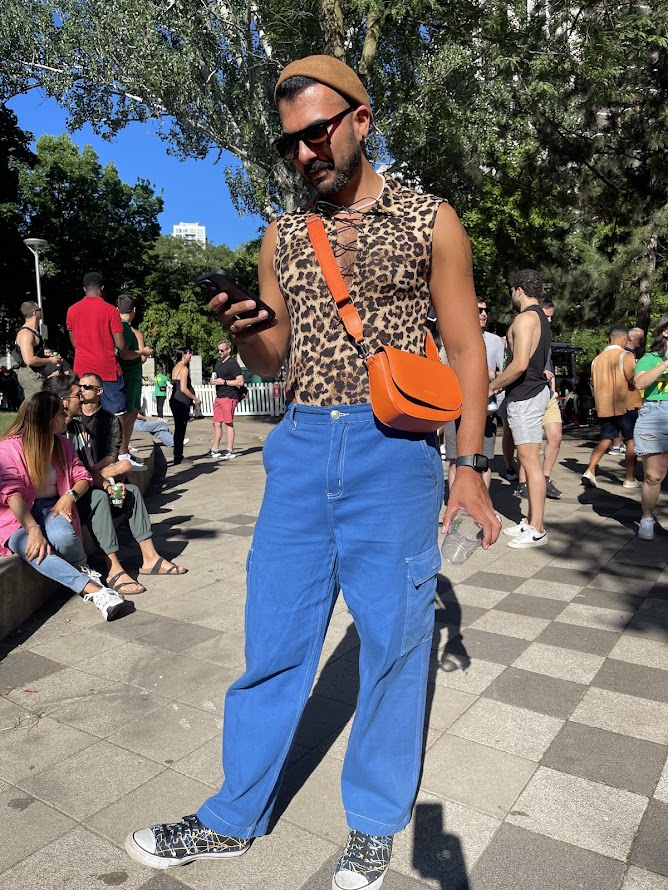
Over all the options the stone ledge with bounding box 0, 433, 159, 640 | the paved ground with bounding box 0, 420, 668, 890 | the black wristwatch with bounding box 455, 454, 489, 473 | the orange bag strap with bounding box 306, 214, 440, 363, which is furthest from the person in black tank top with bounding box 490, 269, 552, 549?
the orange bag strap with bounding box 306, 214, 440, 363

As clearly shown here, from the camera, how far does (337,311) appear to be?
204 cm

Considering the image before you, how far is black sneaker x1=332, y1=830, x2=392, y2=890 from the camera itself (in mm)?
2027

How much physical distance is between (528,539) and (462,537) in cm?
403

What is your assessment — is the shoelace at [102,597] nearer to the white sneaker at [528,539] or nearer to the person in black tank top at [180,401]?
the white sneaker at [528,539]

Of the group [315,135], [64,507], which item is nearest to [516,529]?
[64,507]

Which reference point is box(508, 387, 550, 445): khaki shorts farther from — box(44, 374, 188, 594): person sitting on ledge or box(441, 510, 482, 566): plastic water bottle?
box(441, 510, 482, 566): plastic water bottle

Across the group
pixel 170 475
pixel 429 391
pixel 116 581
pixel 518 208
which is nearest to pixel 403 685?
pixel 429 391

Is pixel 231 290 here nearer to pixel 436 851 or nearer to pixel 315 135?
pixel 315 135

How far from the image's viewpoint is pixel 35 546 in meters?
4.17

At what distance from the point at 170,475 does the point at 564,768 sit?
8.27 m

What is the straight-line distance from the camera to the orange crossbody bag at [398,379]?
190 centimetres

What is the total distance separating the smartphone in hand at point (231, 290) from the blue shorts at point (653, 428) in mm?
4603

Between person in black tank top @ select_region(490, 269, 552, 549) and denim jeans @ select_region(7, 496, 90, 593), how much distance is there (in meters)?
3.27

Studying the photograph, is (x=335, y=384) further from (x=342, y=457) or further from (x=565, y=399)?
(x=565, y=399)
